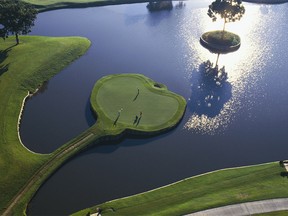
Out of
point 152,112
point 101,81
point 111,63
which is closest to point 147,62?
point 111,63

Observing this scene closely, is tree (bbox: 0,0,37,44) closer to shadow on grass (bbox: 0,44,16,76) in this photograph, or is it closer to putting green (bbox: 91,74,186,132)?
shadow on grass (bbox: 0,44,16,76)

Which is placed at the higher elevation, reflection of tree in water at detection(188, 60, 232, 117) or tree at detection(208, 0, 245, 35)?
tree at detection(208, 0, 245, 35)

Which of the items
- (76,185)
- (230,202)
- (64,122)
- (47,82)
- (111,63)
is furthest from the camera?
(111,63)

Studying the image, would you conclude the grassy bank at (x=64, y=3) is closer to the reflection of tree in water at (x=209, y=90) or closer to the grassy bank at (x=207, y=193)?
the reflection of tree in water at (x=209, y=90)

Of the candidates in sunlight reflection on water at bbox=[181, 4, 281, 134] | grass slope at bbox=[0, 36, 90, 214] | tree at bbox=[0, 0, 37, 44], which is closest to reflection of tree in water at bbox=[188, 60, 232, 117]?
sunlight reflection on water at bbox=[181, 4, 281, 134]

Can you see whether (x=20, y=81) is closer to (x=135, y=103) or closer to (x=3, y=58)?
(x=3, y=58)

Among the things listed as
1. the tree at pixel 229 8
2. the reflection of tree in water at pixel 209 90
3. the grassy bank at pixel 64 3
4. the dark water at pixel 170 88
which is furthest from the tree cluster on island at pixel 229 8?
the grassy bank at pixel 64 3

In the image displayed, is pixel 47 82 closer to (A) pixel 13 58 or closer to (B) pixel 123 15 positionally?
(A) pixel 13 58
